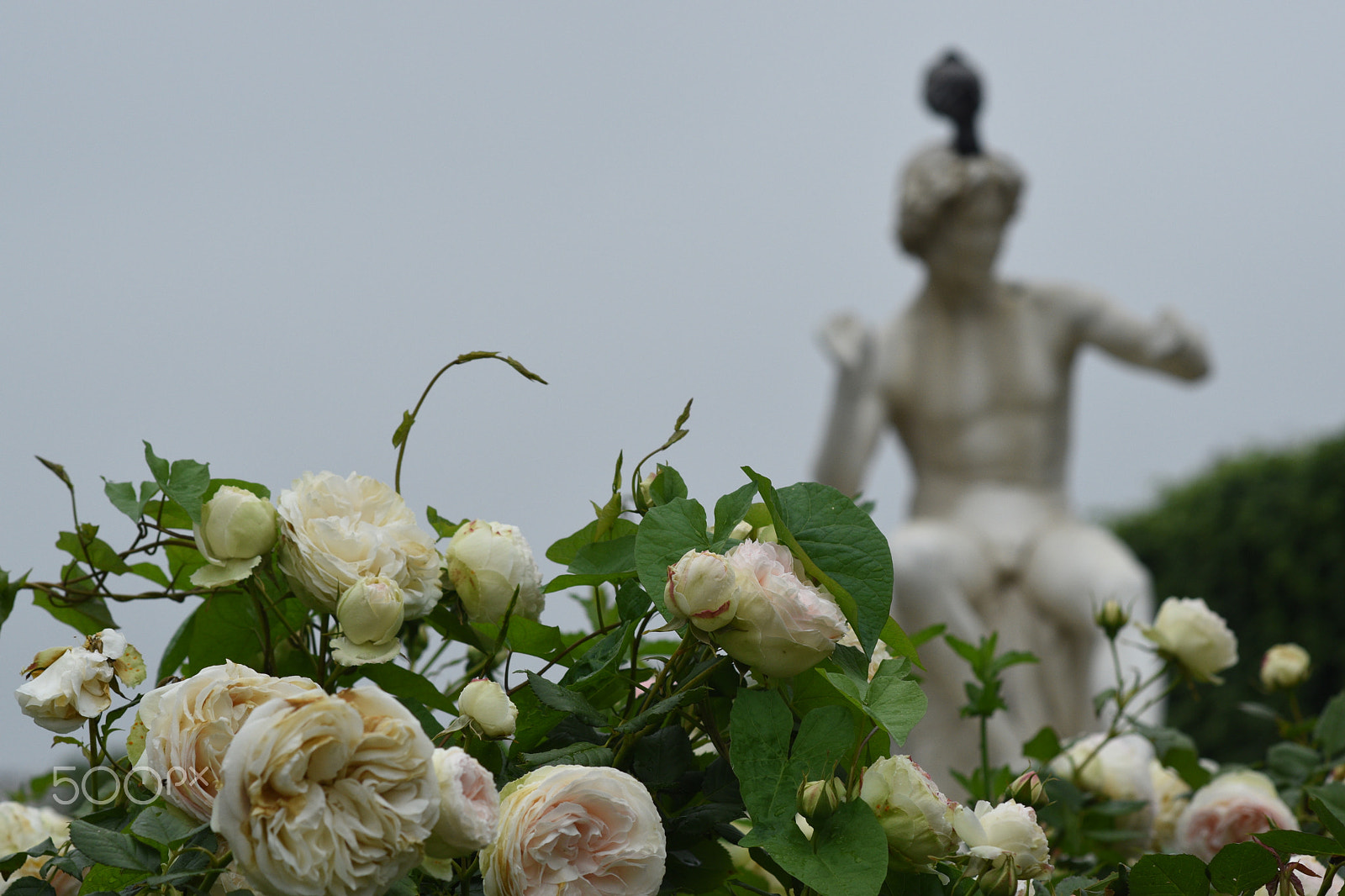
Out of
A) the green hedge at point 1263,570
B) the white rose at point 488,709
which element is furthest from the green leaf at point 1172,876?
the green hedge at point 1263,570

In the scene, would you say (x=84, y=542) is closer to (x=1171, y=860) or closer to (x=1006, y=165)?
(x=1171, y=860)

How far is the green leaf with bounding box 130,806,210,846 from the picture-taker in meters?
0.49

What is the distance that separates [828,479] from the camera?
133 inches

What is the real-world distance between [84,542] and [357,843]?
0.32 meters

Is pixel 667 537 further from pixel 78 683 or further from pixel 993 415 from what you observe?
pixel 993 415

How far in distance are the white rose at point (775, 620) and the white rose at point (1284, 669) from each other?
850 mm

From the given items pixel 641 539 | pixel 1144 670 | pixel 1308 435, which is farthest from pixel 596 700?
pixel 1308 435

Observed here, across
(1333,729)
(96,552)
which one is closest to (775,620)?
(96,552)

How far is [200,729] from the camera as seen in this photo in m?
0.47

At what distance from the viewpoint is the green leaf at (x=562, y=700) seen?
0.54 m

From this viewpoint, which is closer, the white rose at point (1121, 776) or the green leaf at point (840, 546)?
the green leaf at point (840, 546)

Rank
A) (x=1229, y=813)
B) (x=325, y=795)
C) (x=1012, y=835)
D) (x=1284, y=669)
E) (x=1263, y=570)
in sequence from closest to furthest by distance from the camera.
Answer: (x=325, y=795) < (x=1012, y=835) < (x=1229, y=813) < (x=1284, y=669) < (x=1263, y=570)

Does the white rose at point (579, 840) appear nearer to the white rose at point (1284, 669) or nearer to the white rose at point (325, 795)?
the white rose at point (325, 795)

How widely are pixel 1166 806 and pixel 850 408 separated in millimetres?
2350
